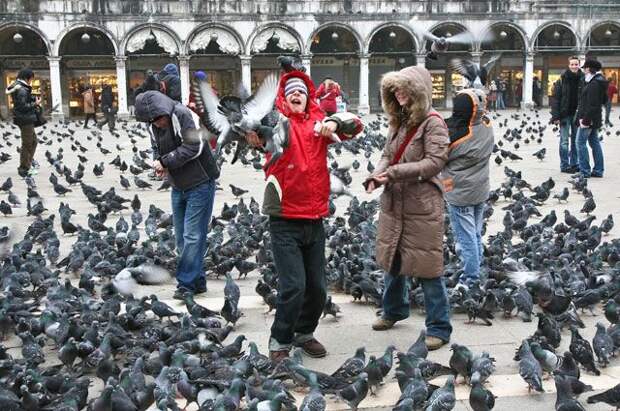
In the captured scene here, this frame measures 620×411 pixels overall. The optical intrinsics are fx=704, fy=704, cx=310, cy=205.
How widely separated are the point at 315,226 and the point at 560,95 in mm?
10244

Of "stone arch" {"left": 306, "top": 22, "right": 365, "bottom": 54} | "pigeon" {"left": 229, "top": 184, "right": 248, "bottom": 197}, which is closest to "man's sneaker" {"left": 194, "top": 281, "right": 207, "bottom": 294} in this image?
"pigeon" {"left": 229, "top": 184, "right": 248, "bottom": 197}

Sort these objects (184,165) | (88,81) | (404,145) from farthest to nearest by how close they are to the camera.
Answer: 1. (88,81)
2. (184,165)
3. (404,145)

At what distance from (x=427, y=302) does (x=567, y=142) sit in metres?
9.95

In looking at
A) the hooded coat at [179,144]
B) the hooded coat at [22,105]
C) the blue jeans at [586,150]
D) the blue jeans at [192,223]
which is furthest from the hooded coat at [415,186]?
the hooded coat at [22,105]

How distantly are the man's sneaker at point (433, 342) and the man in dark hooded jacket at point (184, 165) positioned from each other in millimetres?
2179

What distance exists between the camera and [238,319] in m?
6.30

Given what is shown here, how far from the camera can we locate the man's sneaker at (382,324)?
228 inches

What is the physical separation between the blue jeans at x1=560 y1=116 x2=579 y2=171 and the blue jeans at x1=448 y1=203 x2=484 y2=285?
8078mm

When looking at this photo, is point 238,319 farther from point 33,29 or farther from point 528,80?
point 528,80

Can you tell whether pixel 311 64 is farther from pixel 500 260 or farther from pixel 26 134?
pixel 500 260

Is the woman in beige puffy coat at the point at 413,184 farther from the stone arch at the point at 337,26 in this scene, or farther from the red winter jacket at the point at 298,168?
the stone arch at the point at 337,26

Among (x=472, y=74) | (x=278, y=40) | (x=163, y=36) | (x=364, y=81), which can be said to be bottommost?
(x=472, y=74)

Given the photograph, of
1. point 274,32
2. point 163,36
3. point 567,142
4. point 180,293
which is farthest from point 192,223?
point 274,32

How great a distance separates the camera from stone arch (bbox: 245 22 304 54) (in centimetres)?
3719
